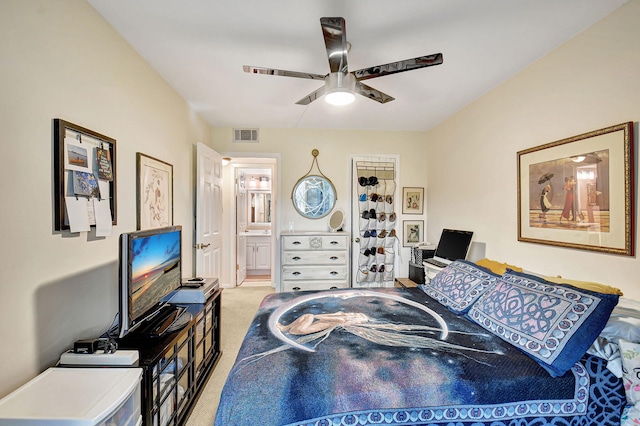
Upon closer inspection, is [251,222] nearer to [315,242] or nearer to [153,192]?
[315,242]

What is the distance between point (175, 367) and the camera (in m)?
1.54

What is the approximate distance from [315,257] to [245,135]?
6.87 feet

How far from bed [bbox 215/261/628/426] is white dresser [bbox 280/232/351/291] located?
1911mm

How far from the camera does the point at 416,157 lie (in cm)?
403

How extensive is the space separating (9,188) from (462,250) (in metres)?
3.47

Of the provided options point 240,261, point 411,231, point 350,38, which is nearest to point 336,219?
point 411,231

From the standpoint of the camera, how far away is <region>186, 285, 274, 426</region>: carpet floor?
174 centimetres

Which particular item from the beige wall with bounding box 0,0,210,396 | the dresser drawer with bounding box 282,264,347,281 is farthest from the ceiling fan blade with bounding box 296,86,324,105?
the dresser drawer with bounding box 282,264,347,281

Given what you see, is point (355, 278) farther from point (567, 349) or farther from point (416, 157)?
point (567, 349)

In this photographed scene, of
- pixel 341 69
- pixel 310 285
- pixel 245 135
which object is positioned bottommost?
pixel 310 285

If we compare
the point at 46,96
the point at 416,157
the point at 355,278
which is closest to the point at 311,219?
the point at 355,278

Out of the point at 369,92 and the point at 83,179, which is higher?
the point at 369,92

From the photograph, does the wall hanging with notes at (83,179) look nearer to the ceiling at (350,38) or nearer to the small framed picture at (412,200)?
the ceiling at (350,38)

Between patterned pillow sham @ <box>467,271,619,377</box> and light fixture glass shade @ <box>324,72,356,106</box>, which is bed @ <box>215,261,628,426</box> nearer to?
patterned pillow sham @ <box>467,271,619,377</box>
